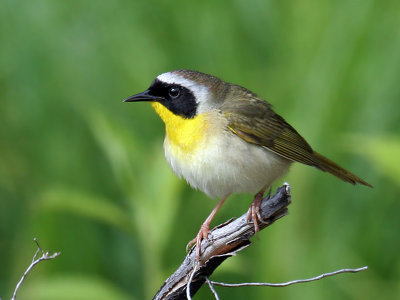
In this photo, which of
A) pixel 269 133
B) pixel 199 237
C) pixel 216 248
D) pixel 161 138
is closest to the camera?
pixel 216 248

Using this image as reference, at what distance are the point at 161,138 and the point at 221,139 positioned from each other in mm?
1986

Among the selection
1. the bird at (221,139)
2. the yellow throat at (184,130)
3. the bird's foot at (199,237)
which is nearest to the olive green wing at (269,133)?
the bird at (221,139)

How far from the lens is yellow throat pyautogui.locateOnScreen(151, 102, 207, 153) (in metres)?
4.01

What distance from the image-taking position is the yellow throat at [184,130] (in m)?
4.01

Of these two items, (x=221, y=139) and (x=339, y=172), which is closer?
(x=221, y=139)

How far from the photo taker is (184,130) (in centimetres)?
409

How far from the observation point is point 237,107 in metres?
4.28

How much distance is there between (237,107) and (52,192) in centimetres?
138

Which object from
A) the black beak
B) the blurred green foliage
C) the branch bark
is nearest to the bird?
the black beak

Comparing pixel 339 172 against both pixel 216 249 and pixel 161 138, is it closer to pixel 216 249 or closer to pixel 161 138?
pixel 216 249

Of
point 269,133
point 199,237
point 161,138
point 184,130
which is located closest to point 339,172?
point 269,133

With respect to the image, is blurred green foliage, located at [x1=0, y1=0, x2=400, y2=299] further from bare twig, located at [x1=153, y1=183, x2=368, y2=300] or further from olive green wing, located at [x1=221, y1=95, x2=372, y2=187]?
bare twig, located at [x1=153, y1=183, x2=368, y2=300]

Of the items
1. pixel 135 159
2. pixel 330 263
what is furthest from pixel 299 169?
pixel 135 159

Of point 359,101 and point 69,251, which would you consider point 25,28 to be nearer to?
point 69,251
